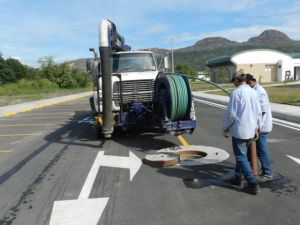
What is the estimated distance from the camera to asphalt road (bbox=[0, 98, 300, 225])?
3.87m

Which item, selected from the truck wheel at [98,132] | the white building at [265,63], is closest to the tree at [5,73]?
the white building at [265,63]

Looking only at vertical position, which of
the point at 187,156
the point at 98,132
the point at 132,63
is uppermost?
the point at 132,63

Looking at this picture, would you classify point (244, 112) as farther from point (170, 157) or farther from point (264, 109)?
point (170, 157)

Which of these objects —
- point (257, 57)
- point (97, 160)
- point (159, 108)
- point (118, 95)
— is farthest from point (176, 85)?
point (257, 57)

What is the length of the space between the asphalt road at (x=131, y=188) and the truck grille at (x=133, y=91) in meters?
1.16

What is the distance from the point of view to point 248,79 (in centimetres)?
494

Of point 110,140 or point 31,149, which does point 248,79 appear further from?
point 31,149

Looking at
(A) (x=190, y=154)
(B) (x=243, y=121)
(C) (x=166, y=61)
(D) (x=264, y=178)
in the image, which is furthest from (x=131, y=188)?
(C) (x=166, y=61)

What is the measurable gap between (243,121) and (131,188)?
2.02 meters

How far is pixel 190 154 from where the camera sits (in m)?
6.77

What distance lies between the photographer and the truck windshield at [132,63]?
8852mm

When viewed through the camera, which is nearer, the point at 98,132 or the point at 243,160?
the point at 243,160

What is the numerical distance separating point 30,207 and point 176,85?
3.99 m

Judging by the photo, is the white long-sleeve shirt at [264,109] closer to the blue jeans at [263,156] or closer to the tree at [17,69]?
the blue jeans at [263,156]
